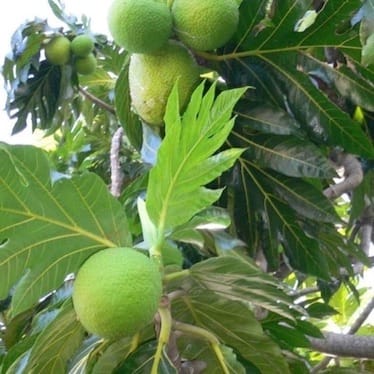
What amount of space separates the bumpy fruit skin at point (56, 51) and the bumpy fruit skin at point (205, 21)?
0.89 m

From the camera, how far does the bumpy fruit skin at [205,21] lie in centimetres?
122

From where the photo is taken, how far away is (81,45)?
2.13 metres

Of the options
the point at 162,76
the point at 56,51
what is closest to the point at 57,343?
the point at 162,76

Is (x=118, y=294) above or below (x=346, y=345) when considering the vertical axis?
above

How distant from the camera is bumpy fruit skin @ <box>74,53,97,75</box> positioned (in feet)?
7.06

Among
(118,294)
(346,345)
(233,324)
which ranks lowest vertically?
(346,345)

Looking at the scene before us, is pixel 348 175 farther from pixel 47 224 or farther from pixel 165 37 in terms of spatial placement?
pixel 47 224

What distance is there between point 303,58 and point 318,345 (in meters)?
0.63

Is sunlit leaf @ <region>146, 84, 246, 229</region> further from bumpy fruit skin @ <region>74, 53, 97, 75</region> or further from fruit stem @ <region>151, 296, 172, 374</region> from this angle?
bumpy fruit skin @ <region>74, 53, 97, 75</region>

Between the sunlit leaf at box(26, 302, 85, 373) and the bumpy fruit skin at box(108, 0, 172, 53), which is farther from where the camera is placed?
the bumpy fruit skin at box(108, 0, 172, 53)

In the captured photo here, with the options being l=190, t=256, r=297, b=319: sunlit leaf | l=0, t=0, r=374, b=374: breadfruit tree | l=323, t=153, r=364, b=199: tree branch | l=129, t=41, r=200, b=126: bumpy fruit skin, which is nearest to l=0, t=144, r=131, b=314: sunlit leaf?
l=0, t=0, r=374, b=374: breadfruit tree

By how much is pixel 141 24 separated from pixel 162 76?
10 centimetres

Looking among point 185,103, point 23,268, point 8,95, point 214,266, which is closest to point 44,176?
point 23,268

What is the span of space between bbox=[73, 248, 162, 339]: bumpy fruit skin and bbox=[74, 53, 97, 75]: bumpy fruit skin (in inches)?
51.5
